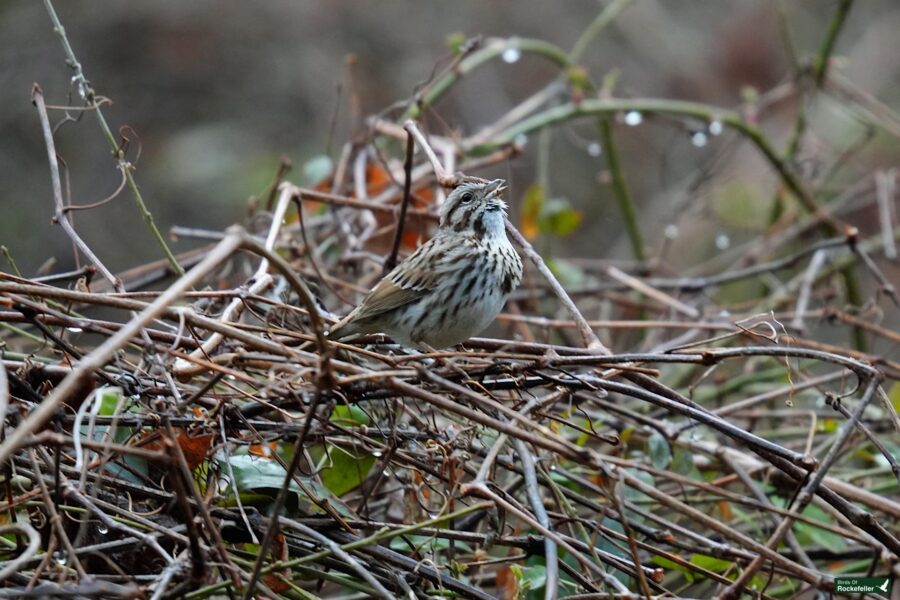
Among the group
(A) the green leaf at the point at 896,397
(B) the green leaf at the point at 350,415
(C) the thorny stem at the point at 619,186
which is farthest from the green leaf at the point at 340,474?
(C) the thorny stem at the point at 619,186

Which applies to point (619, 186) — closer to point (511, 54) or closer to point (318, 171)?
point (511, 54)

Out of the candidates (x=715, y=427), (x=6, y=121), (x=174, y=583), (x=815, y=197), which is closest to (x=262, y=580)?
(x=174, y=583)

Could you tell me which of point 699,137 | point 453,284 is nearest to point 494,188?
point 453,284

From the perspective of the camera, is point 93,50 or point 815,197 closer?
point 815,197

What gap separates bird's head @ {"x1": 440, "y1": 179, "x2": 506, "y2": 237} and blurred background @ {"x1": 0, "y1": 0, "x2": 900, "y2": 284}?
16.6 feet

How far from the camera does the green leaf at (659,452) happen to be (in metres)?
3.43

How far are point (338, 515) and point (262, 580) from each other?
26 cm

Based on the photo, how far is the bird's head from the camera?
378 centimetres

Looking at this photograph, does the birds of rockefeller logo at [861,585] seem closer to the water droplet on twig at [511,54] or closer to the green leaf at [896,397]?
the green leaf at [896,397]

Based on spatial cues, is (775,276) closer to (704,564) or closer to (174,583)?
(704,564)

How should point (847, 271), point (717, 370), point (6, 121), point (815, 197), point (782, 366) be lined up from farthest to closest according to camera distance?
point (6, 121), point (815, 197), point (847, 271), point (717, 370), point (782, 366)

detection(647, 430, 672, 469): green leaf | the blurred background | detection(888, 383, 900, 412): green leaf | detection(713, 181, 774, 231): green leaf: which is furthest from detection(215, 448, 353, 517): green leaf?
the blurred background

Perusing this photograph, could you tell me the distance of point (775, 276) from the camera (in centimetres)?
591

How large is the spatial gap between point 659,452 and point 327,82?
7505 mm
